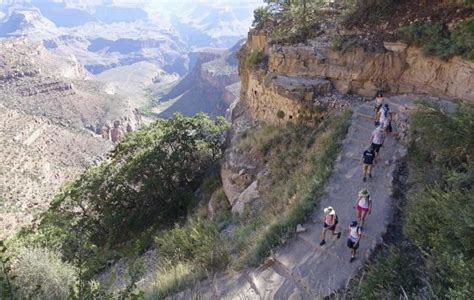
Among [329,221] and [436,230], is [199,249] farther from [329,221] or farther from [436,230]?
[436,230]

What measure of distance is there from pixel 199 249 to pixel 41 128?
82560mm

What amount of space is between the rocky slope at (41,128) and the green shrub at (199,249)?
2641cm

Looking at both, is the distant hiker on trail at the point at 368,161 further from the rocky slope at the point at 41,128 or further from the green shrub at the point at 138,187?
the rocky slope at the point at 41,128

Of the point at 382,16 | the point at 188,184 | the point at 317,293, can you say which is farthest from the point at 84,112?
the point at 317,293

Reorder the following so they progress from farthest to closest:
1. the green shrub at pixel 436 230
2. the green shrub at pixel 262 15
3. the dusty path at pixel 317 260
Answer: the green shrub at pixel 262 15 → the dusty path at pixel 317 260 → the green shrub at pixel 436 230

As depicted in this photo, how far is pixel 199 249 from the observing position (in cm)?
1177

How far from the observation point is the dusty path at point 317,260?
31.3ft

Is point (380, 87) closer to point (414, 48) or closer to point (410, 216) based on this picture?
point (414, 48)

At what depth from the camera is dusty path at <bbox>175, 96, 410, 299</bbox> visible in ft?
31.3

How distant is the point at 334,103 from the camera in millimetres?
18828

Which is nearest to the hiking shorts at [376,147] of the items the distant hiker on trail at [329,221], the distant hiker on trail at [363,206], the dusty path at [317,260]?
the dusty path at [317,260]

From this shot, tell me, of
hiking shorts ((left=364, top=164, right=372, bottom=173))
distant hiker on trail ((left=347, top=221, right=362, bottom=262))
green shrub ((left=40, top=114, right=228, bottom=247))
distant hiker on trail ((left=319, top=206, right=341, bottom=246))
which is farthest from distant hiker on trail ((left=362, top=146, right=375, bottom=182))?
green shrub ((left=40, top=114, right=228, bottom=247))

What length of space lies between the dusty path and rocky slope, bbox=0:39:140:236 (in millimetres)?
30398

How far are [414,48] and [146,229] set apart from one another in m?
17.0
